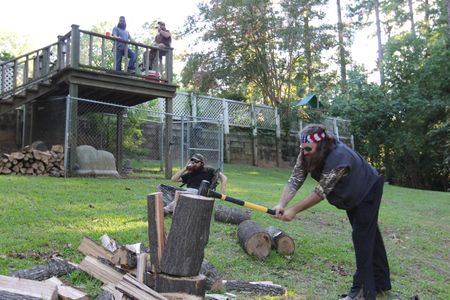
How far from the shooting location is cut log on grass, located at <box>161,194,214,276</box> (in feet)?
11.2

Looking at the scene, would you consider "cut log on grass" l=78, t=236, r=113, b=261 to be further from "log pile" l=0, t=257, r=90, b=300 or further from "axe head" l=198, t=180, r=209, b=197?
"axe head" l=198, t=180, r=209, b=197

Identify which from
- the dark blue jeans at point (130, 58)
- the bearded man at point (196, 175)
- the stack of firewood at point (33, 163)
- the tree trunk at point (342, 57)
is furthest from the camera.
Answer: the tree trunk at point (342, 57)

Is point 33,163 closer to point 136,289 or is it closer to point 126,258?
point 126,258

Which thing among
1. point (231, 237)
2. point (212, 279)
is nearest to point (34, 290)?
point (212, 279)

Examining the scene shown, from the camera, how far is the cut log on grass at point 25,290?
3.06 metres

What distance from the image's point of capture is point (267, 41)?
2305 cm

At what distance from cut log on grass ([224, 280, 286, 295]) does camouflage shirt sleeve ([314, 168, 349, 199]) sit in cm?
100

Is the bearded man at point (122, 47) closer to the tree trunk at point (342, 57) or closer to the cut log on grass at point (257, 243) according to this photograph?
the cut log on grass at point (257, 243)

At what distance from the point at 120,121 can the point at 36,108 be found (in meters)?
2.31

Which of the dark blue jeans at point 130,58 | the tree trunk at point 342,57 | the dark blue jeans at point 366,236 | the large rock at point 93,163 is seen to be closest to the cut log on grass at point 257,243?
the dark blue jeans at point 366,236

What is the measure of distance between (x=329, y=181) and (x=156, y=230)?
4.81 feet

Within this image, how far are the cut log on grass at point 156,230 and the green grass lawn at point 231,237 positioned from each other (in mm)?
649

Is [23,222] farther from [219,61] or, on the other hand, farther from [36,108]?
[219,61]

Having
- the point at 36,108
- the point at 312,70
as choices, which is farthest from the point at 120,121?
the point at 312,70
